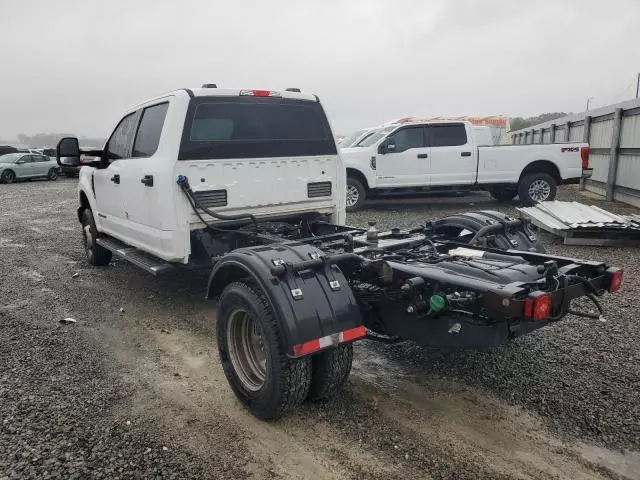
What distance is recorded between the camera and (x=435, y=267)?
3.43 m

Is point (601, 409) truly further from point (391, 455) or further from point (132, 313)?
point (132, 313)

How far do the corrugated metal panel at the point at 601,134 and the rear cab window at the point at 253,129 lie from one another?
12.6m

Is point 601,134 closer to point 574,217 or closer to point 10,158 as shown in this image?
point 574,217

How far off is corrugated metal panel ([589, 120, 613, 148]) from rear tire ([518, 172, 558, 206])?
3.86 meters

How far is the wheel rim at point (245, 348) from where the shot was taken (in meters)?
3.62

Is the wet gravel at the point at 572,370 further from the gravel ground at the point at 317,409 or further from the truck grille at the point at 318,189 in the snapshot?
the truck grille at the point at 318,189

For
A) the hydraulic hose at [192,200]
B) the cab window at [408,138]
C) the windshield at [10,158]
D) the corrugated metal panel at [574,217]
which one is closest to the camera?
the hydraulic hose at [192,200]

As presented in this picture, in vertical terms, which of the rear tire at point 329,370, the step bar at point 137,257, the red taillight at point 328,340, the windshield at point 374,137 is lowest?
the rear tire at point 329,370

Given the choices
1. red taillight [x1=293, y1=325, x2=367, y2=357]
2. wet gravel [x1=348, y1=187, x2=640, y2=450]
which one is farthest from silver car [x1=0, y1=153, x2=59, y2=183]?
red taillight [x1=293, y1=325, x2=367, y2=357]

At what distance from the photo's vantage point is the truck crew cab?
3.14 metres

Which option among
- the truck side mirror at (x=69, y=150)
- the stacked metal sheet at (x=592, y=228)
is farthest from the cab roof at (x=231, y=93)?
the stacked metal sheet at (x=592, y=228)

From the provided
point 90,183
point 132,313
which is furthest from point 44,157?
point 132,313

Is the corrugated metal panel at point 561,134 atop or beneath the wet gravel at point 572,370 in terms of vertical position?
atop

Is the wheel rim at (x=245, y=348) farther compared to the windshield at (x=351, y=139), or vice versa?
the windshield at (x=351, y=139)
